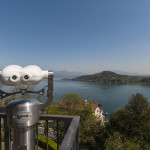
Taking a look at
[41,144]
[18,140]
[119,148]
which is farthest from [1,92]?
[119,148]

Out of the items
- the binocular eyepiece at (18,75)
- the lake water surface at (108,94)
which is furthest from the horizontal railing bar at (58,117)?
the lake water surface at (108,94)

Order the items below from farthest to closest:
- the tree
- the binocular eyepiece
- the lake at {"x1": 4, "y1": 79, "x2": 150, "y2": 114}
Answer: the lake at {"x1": 4, "y1": 79, "x2": 150, "y2": 114} < the tree < the binocular eyepiece

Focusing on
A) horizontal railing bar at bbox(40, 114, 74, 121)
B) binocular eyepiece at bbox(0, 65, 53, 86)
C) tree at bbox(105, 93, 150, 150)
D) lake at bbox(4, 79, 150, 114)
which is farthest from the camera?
lake at bbox(4, 79, 150, 114)

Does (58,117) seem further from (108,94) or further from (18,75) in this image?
(108,94)

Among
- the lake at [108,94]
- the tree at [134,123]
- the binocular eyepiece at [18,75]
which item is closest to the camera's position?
the binocular eyepiece at [18,75]

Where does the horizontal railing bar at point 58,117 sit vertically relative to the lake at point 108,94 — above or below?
above

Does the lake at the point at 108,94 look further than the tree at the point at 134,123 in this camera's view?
Yes

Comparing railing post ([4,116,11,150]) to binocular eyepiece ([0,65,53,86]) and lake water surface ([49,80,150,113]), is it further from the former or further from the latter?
lake water surface ([49,80,150,113])

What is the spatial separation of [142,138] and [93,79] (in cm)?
7446

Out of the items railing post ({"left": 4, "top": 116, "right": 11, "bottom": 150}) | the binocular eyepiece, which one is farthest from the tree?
the binocular eyepiece

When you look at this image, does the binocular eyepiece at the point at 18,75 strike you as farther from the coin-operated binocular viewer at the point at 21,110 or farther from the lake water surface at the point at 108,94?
the lake water surface at the point at 108,94

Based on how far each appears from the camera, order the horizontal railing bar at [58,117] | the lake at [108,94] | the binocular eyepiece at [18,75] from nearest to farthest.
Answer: the binocular eyepiece at [18,75]
the horizontal railing bar at [58,117]
the lake at [108,94]

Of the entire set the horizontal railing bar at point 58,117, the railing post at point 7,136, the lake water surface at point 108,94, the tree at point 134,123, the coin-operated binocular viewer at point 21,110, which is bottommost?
the lake water surface at point 108,94

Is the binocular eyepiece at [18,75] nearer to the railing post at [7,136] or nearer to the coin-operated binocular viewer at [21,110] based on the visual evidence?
the coin-operated binocular viewer at [21,110]
